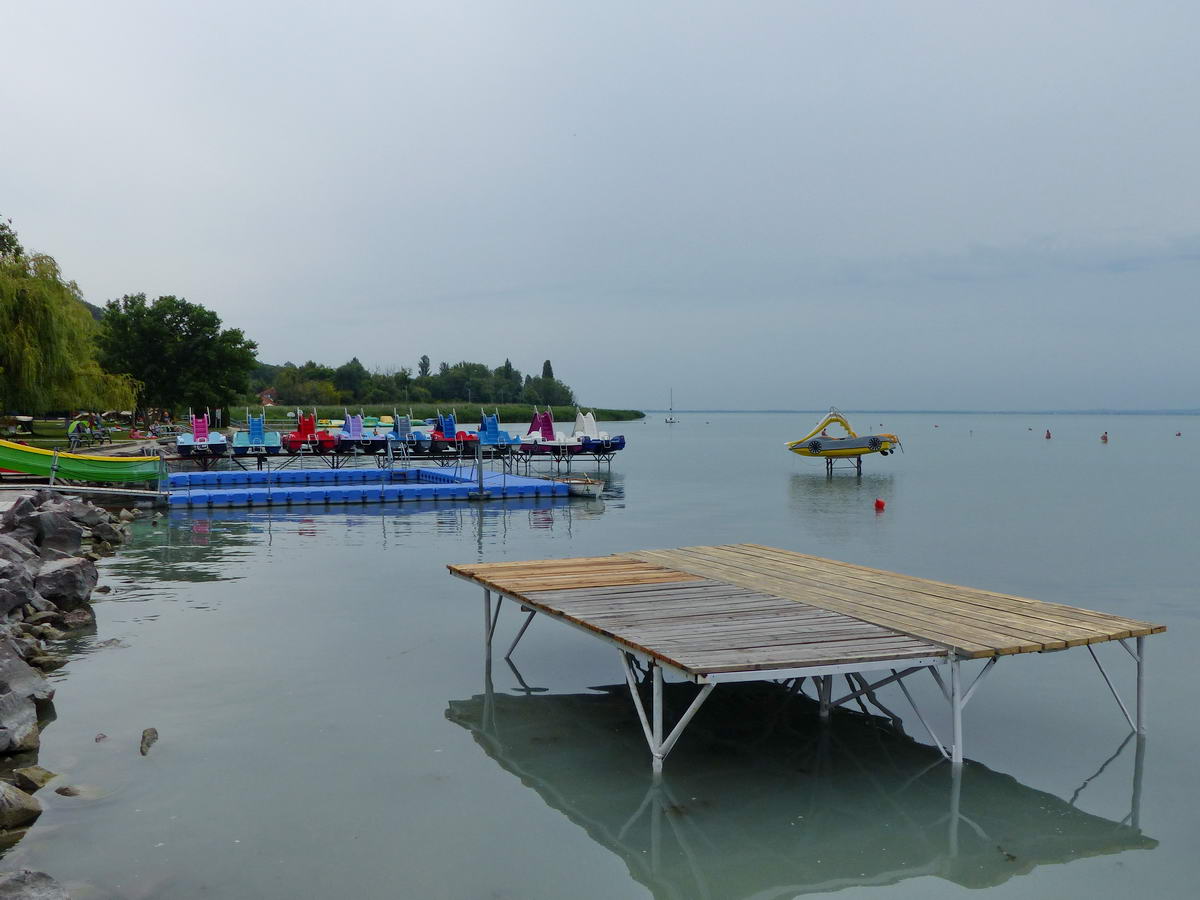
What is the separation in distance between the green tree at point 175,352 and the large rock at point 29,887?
2456 inches

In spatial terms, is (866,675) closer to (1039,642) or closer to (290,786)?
(1039,642)

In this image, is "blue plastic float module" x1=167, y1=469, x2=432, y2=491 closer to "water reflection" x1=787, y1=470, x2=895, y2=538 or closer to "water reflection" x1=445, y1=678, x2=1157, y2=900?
"water reflection" x1=787, y1=470, x2=895, y2=538

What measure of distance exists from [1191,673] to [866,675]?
357 centimetres

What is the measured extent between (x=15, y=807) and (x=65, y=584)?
263 inches

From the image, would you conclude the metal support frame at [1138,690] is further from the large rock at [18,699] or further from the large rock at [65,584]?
the large rock at [65,584]

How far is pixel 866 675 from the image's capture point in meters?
9.12

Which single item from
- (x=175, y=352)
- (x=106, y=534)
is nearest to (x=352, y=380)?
(x=175, y=352)

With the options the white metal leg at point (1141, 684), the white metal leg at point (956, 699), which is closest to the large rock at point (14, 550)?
the white metal leg at point (956, 699)

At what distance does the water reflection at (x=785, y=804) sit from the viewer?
571 cm

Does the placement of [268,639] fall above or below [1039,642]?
below

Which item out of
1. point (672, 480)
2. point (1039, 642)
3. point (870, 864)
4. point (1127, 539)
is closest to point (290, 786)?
point (870, 864)

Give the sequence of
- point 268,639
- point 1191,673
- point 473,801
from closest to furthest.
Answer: point 473,801 < point 1191,673 < point 268,639

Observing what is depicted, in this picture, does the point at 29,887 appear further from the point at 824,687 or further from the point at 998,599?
the point at 998,599

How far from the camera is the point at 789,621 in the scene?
280 inches
